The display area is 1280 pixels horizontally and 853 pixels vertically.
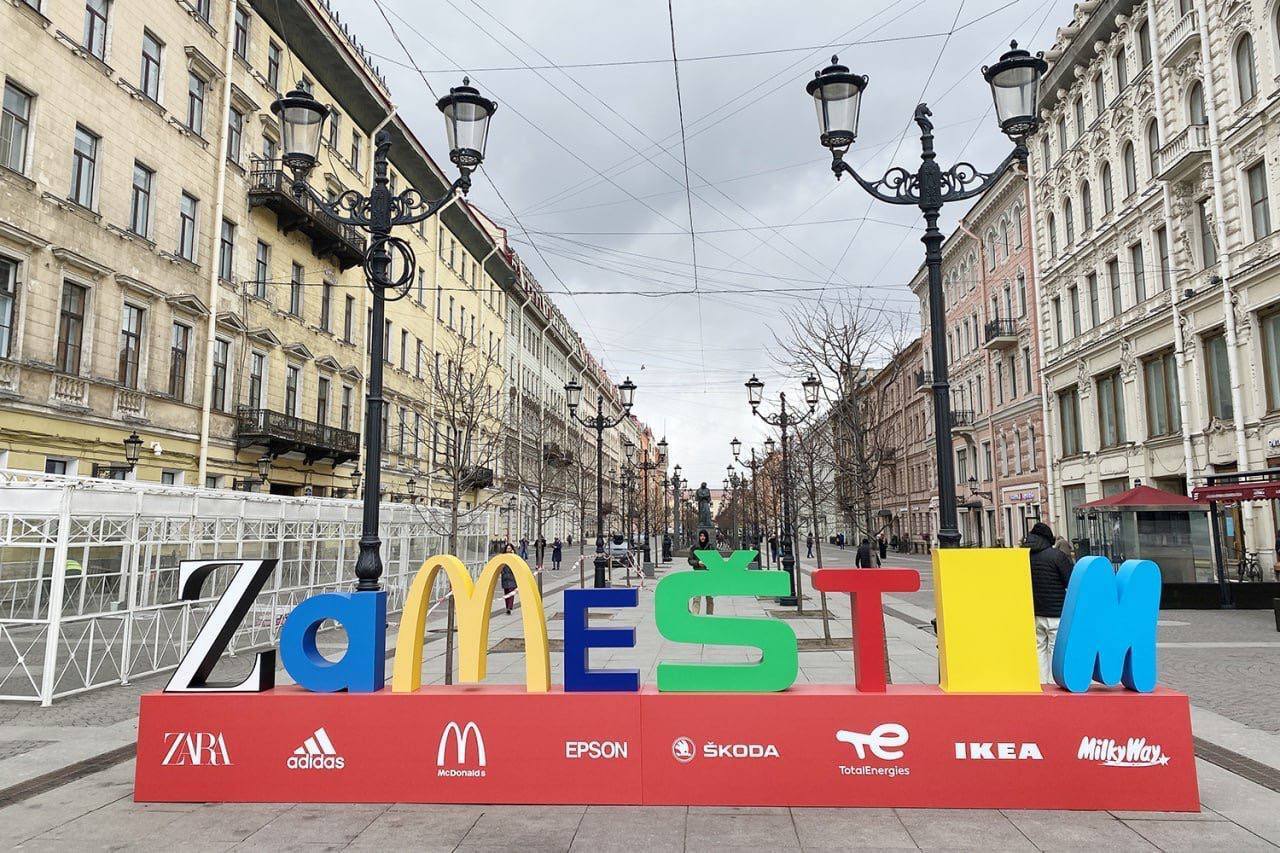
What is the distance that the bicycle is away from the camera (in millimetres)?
21984

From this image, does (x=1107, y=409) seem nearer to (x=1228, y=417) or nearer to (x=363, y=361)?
(x=1228, y=417)

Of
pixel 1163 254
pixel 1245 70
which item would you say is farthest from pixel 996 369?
pixel 1245 70

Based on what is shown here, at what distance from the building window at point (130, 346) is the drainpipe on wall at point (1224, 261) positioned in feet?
99.0

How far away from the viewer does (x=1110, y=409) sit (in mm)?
33219

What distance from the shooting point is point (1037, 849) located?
16.6ft

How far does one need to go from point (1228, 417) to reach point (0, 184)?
32.2 meters

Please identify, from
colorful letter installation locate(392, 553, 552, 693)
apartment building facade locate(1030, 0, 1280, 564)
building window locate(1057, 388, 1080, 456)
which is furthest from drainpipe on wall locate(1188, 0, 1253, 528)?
colorful letter installation locate(392, 553, 552, 693)

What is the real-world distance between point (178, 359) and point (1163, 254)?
31.5m

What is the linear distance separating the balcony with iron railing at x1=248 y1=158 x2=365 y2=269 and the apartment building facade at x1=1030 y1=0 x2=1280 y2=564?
1019 inches

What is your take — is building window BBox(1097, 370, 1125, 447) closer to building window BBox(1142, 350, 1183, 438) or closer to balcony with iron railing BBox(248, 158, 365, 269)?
building window BBox(1142, 350, 1183, 438)

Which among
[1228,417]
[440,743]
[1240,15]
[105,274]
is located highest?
[1240,15]

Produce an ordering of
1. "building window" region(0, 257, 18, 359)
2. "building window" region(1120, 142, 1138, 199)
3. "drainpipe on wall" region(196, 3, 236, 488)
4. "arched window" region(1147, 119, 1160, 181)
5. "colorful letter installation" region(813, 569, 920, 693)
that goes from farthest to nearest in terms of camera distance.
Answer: "building window" region(1120, 142, 1138, 199)
"arched window" region(1147, 119, 1160, 181)
"drainpipe on wall" region(196, 3, 236, 488)
"building window" region(0, 257, 18, 359)
"colorful letter installation" region(813, 569, 920, 693)

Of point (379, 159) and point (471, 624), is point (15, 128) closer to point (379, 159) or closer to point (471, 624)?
point (379, 159)

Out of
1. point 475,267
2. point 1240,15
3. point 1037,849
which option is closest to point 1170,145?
point 1240,15
